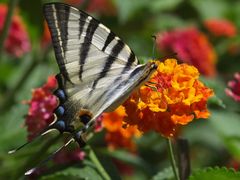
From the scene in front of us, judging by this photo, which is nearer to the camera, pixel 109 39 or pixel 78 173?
pixel 109 39

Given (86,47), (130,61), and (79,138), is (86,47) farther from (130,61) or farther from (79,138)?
(79,138)

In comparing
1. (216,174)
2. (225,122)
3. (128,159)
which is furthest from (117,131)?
(225,122)

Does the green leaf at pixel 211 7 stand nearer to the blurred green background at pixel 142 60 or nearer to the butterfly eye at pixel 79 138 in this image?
the blurred green background at pixel 142 60

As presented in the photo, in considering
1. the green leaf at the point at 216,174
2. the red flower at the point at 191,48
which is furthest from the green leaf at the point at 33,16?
the green leaf at the point at 216,174

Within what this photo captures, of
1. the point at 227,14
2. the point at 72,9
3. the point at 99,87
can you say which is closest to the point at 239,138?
the point at 99,87

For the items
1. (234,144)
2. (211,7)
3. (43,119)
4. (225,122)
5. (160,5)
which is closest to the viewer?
(43,119)
